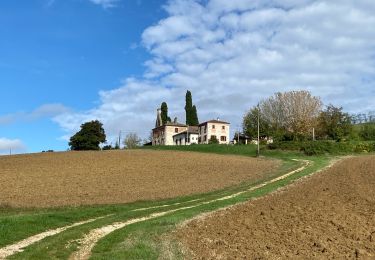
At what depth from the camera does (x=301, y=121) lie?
122m

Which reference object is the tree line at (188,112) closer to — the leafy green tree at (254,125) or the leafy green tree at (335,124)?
the leafy green tree at (254,125)

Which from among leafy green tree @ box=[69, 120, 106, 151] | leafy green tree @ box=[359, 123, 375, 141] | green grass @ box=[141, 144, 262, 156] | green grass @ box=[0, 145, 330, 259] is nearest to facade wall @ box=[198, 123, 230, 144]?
leafy green tree @ box=[69, 120, 106, 151]

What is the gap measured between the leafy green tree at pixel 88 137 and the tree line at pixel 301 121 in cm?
4058

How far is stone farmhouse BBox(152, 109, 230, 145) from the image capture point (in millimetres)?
160125

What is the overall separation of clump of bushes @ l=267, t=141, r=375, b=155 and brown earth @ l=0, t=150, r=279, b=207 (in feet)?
64.2

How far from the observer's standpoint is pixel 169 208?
3030cm

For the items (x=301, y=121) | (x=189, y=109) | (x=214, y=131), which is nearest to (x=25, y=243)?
(x=301, y=121)

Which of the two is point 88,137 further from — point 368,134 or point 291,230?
point 291,230

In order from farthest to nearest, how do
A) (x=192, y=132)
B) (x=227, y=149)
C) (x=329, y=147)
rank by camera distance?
1. (x=192, y=132)
2. (x=227, y=149)
3. (x=329, y=147)

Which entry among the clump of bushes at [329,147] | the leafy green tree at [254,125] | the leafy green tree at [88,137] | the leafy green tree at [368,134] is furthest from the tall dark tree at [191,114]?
the clump of bushes at [329,147]

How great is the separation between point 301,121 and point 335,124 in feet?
54.5

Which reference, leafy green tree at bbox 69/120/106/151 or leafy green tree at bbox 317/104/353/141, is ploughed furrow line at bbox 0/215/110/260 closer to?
leafy green tree at bbox 317/104/353/141

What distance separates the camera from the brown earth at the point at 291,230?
14.6 m

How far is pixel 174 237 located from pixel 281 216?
5.14 meters
